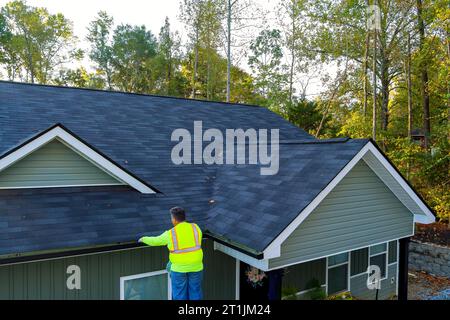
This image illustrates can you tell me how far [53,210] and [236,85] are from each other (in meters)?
29.3

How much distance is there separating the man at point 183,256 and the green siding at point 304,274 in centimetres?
339

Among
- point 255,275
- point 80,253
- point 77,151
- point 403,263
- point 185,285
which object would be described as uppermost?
point 77,151

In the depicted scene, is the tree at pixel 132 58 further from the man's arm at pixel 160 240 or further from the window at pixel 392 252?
the man's arm at pixel 160 240

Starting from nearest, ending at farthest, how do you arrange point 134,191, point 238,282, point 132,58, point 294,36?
1. point 134,191
2. point 238,282
3. point 294,36
4. point 132,58

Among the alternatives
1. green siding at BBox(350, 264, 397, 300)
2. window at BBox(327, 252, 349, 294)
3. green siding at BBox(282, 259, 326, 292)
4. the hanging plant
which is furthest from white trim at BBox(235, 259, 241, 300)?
green siding at BBox(350, 264, 397, 300)

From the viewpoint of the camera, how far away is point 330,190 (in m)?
5.88

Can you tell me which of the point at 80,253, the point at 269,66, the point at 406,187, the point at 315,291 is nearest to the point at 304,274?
the point at 315,291

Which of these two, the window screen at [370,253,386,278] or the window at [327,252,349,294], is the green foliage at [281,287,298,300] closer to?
the window at [327,252,349,294]

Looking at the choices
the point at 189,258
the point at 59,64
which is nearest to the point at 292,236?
the point at 189,258

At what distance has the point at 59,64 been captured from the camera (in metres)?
35.2

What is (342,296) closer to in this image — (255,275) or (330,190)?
(255,275)

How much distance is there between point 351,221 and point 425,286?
24.6 feet

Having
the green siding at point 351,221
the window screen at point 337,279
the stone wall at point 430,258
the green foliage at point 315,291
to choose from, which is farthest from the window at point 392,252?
the green foliage at point 315,291

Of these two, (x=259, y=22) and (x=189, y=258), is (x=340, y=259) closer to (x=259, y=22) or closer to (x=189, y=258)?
(x=189, y=258)
